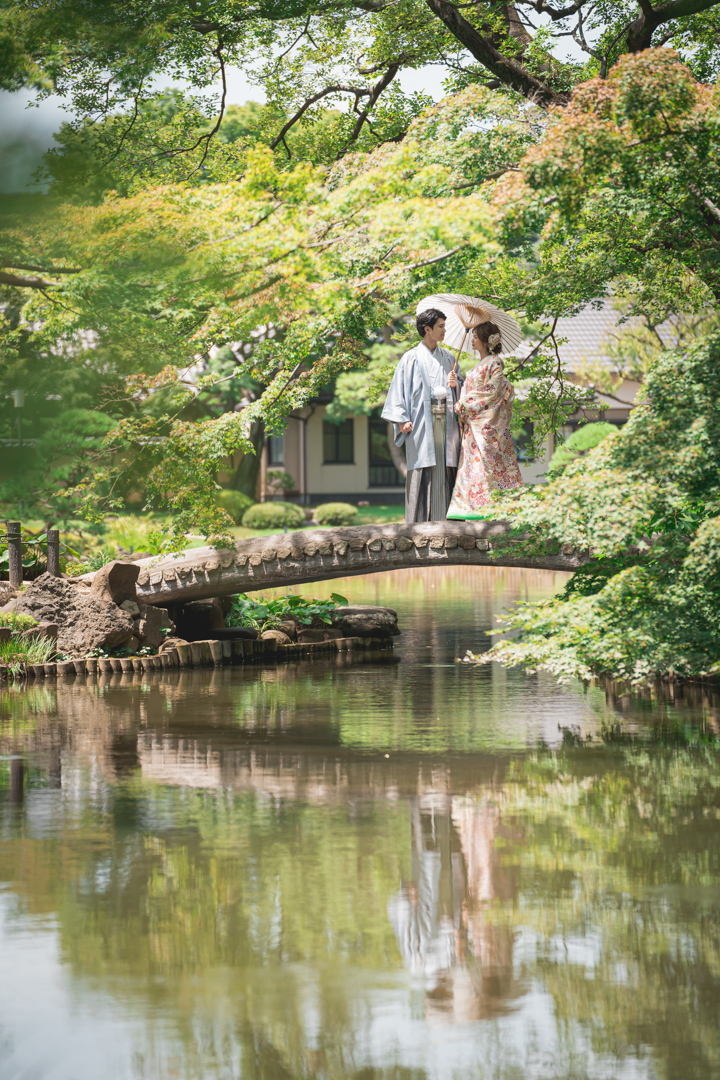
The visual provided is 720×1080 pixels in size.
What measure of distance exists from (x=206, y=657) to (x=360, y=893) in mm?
7709

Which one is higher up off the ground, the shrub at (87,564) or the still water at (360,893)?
the shrub at (87,564)

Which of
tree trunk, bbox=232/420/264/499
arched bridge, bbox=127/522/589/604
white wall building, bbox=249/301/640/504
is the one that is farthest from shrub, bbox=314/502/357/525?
arched bridge, bbox=127/522/589/604

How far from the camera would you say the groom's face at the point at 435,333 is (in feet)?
39.6

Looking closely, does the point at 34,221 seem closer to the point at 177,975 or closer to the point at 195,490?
the point at 177,975

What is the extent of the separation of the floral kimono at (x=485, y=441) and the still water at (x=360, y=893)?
3.02 meters

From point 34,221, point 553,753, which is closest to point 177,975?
point 34,221

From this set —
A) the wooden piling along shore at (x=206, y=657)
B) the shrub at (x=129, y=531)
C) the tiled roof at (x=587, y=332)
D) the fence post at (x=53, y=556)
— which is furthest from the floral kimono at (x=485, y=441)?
the tiled roof at (x=587, y=332)

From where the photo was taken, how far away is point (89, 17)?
13.4 ft

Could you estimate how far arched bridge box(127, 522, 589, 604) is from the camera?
1155 cm

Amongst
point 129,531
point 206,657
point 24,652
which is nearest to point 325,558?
point 206,657

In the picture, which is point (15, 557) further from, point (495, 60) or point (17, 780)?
point (495, 60)

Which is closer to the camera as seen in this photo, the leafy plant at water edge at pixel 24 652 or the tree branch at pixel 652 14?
the tree branch at pixel 652 14

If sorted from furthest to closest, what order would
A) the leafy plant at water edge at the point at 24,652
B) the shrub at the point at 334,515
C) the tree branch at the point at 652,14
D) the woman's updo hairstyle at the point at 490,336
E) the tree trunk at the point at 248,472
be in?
the tree trunk at the point at 248,472 → the shrub at the point at 334,515 → the woman's updo hairstyle at the point at 490,336 → the leafy plant at water edge at the point at 24,652 → the tree branch at the point at 652,14

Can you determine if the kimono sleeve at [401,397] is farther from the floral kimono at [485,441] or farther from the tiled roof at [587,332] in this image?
the tiled roof at [587,332]
